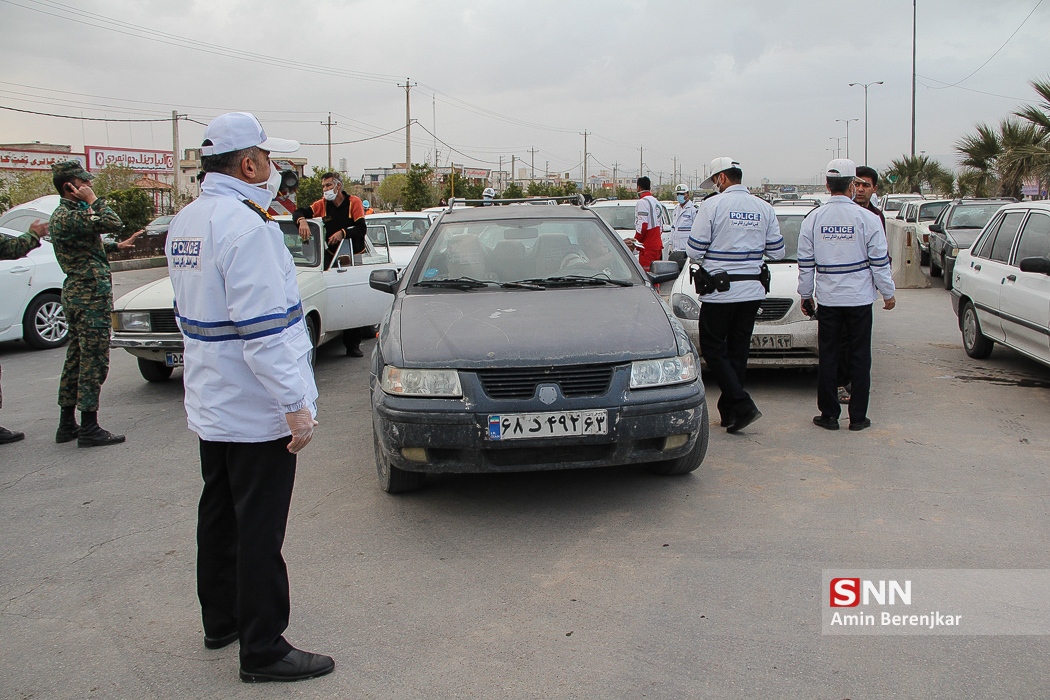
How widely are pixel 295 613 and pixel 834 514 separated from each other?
106 inches

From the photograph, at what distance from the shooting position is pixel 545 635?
10.7ft

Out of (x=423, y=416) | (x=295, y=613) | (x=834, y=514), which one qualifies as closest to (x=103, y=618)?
(x=295, y=613)

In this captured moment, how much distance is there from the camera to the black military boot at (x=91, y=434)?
20.1 feet

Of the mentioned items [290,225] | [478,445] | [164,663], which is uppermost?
[290,225]

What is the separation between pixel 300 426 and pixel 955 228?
15.9 m

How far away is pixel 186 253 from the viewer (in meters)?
2.85

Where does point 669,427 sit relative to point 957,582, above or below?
above

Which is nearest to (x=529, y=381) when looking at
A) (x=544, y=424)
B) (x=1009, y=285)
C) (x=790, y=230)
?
(x=544, y=424)

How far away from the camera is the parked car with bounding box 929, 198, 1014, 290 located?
1524 centimetres

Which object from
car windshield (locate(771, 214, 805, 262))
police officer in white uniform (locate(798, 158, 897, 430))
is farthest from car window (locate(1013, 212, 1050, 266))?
police officer in white uniform (locate(798, 158, 897, 430))

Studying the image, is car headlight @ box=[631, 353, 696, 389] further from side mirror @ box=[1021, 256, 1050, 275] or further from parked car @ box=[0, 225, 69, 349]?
parked car @ box=[0, 225, 69, 349]

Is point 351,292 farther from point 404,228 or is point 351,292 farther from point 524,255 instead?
point 404,228

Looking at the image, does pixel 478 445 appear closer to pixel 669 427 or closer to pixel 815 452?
pixel 669 427

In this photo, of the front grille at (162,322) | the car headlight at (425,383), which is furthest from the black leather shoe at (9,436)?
the car headlight at (425,383)
